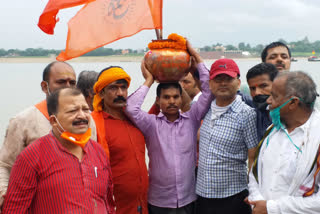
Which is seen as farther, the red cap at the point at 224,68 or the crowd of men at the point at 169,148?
the red cap at the point at 224,68

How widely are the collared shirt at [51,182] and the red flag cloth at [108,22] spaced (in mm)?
1719

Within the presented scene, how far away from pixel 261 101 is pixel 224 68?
0.47 m

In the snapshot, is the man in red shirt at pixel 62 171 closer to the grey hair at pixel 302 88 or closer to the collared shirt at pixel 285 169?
the collared shirt at pixel 285 169

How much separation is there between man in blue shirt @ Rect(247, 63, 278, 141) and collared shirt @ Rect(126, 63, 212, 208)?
18.9 inches

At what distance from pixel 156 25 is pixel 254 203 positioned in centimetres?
226

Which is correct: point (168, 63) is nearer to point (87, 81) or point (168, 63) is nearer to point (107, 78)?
point (107, 78)

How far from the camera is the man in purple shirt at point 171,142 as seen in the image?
3.60 meters

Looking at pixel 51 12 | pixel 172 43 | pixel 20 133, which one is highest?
pixel 51 12

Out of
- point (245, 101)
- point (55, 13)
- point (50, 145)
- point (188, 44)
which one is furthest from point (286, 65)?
point (50, 145)

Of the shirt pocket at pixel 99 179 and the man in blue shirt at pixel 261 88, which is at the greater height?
the man in blue shirt at pixel 261 88

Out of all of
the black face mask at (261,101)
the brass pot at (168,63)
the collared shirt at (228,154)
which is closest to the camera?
the black face mask at (261,101)

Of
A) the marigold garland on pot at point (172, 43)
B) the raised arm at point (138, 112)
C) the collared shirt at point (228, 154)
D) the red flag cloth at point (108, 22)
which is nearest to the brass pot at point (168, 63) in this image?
the marigold garland on pot at point (172, 43)

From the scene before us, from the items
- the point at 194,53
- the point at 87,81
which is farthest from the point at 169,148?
the point at 87,81

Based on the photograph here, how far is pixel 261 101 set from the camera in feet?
11.0
